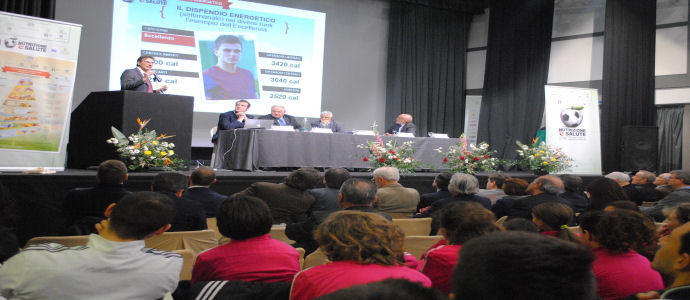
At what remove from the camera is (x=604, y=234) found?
2.07 metres

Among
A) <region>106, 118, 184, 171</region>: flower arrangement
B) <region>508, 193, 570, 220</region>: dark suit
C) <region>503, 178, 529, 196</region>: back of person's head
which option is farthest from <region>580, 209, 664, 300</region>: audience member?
<region>106, 118, 184, 171</region>: flower arrangement

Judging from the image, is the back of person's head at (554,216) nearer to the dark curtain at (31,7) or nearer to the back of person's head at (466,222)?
the back of person's head at (466,222)

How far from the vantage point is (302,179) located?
3979mm

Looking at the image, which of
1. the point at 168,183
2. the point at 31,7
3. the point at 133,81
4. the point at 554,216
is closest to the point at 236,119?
the point at 133,81

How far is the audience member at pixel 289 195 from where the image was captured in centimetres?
395

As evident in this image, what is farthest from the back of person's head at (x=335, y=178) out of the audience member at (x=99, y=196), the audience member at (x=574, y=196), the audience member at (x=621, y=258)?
the audience member at (x=621, y=258)

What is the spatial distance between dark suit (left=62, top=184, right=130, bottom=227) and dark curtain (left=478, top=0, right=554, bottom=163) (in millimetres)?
8654

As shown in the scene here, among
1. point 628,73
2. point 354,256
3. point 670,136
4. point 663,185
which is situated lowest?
point 354,256

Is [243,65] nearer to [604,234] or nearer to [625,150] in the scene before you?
[625,150]

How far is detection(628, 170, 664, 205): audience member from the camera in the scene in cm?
566

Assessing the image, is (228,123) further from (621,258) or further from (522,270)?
(522,270)

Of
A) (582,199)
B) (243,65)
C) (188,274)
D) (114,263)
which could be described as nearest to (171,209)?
(114,263)

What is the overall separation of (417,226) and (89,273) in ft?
7.76

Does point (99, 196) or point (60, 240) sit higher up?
point (99, 196)
